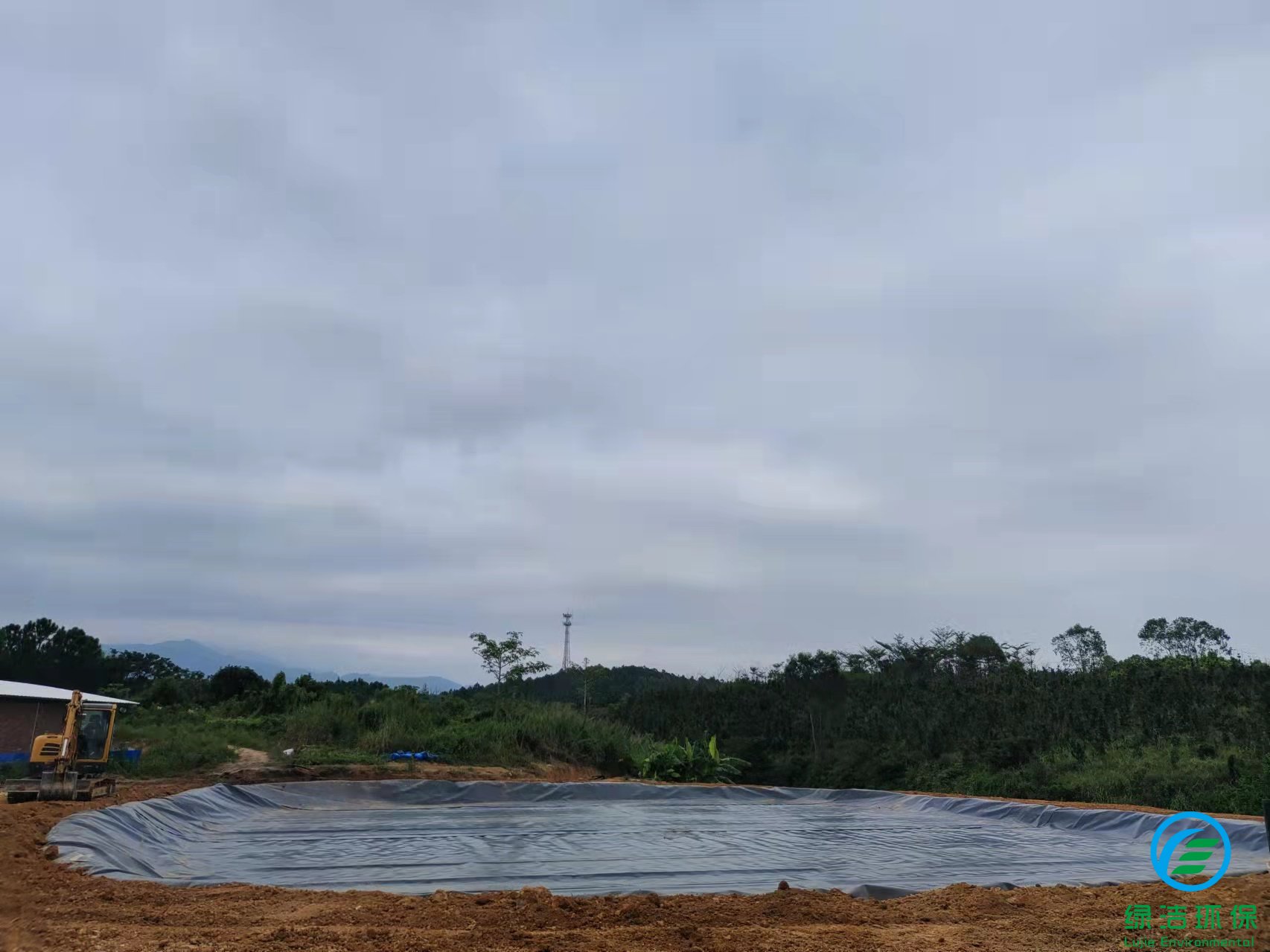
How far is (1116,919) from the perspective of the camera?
399cm

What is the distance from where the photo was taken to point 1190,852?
6.57 meters

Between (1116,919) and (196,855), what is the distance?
659 centimetres

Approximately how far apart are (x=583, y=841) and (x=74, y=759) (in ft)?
24.8

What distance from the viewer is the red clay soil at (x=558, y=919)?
11.6 feet

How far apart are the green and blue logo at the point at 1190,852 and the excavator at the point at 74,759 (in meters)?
10.4

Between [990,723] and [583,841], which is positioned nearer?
[583,841]

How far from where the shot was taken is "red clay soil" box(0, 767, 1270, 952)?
354 centimetres

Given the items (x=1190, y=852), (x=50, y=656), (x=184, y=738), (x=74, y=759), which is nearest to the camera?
(x=1190, y=852)

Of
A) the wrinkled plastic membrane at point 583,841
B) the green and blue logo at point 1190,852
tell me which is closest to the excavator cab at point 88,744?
the wrinkled plastic membrane at point 583,841

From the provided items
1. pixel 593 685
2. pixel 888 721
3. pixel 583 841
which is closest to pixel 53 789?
pixel 583 841

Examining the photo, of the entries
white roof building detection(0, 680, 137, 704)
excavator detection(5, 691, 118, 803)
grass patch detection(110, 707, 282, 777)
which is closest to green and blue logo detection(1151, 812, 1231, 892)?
excavator detection(5, 691, 118, 803)

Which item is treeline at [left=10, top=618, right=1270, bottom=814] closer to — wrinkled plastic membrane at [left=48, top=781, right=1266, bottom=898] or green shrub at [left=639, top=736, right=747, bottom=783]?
green shrub at [left=639, top=736, right=747, bottom=783]

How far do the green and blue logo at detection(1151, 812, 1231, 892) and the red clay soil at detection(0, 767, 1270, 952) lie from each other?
0.21 meters

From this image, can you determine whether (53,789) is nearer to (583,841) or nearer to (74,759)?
(74,759)
